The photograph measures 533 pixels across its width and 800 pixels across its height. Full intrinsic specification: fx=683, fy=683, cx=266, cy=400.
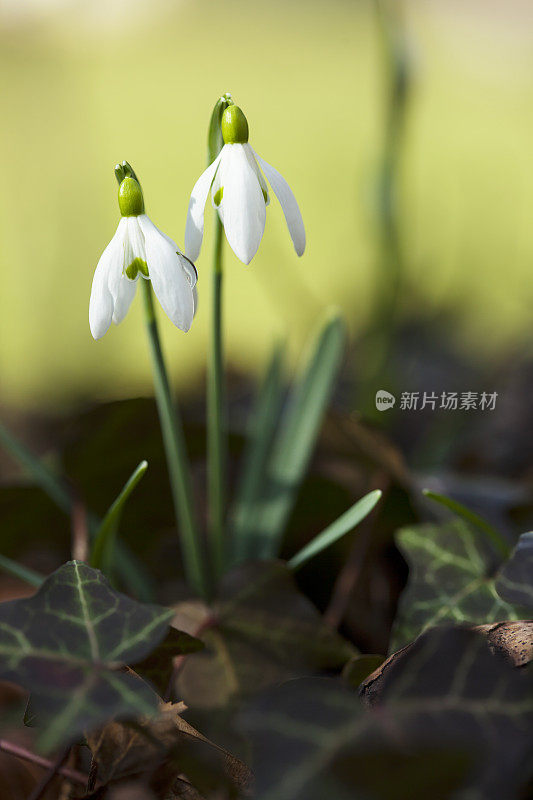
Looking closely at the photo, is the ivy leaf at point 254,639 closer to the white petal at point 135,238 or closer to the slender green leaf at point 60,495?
the slender green leaf at point 60,495

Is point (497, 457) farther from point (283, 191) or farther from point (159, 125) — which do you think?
point (159, 125)

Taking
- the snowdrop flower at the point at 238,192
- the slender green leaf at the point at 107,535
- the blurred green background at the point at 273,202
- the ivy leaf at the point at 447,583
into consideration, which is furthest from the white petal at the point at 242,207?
the blurred green background at the point at 273,202

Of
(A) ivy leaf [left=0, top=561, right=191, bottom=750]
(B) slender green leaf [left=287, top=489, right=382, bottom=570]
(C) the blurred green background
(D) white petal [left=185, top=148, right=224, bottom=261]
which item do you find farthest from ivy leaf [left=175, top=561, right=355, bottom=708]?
(C) the blurred green background

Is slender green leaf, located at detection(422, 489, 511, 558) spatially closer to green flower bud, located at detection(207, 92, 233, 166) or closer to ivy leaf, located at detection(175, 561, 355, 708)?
ivy leaf, located at detection(175, 561, 355, 708)

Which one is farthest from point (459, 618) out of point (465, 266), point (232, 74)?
point (232, 74)

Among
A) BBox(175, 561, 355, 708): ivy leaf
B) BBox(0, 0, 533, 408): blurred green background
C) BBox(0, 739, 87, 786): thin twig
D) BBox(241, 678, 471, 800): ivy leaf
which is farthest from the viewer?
BBox(0, 0, 533, 408): blurred green background
